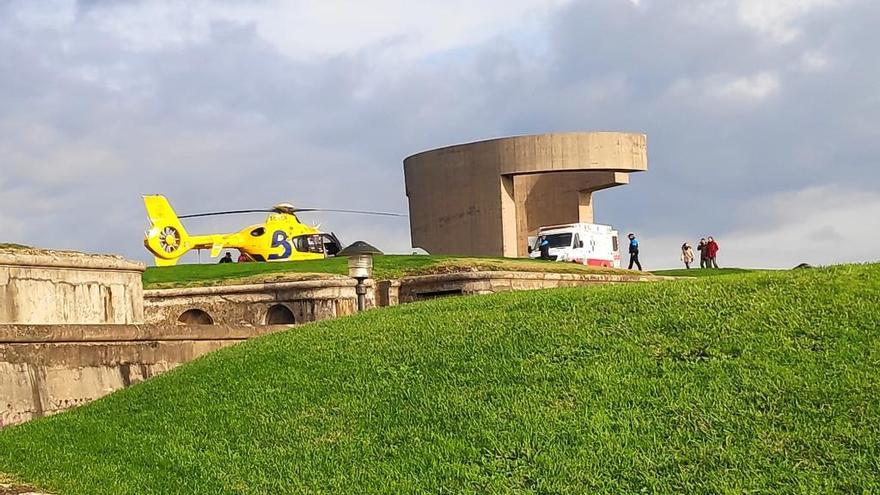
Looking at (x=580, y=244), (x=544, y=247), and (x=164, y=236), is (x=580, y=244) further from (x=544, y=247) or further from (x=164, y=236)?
(x=164, y=236)

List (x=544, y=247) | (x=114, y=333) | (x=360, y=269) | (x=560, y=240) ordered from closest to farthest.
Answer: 1. (x=114, y=333)
2. (x=360, y=269)
3. (x=544, y=247)
4. (x=560, y=240)

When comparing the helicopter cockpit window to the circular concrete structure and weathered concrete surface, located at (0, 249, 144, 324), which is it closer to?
the circular concrete structure

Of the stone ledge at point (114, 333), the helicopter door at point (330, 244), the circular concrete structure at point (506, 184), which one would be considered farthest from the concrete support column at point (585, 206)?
the stone ledge at point (114, 333)

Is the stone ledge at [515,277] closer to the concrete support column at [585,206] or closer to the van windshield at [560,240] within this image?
the van windshield at [560,240]

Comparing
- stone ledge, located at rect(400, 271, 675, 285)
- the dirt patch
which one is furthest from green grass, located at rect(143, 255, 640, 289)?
the dirt patch

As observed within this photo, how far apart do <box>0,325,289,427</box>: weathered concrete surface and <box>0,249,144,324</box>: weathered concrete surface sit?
1.32 meters

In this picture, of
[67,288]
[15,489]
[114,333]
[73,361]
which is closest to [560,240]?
[67,288]

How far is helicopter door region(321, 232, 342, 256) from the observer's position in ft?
98.4

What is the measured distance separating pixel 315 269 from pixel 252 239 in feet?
25.0

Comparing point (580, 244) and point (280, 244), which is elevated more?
point (280, 244)

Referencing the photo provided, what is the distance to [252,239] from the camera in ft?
98.4

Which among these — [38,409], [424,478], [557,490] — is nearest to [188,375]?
[38,409]

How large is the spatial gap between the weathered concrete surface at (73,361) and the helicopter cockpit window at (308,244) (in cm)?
1587

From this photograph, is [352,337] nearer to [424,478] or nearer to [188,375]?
[188,375]
